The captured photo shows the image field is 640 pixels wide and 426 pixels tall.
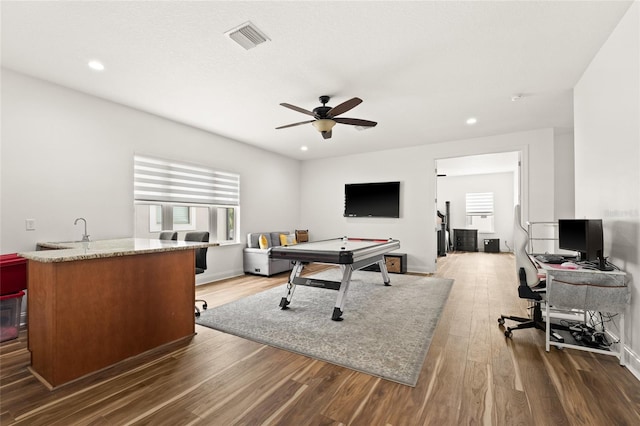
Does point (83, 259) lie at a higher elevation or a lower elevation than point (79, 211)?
lower

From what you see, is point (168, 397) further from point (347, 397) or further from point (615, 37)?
point (615, 37)

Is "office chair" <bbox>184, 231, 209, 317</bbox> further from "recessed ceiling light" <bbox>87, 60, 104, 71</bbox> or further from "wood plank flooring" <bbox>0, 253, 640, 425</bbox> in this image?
"recessed ceiling light" <bbox>87, 60, 104, 71</bbox>

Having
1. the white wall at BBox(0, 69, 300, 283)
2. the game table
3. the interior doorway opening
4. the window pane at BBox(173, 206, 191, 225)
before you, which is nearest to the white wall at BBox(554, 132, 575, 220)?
the interior doorway opening

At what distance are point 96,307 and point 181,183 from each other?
9.72 ft

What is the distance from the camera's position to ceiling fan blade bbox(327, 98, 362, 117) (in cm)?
300

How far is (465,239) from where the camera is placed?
10.1 metres

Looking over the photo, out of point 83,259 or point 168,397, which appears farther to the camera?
point 83,259

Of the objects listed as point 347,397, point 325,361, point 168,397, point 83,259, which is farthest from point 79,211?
point 347,397

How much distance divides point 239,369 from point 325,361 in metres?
0.68

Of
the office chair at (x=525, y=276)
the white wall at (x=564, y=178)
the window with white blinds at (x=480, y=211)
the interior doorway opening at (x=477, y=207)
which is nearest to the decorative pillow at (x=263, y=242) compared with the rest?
the office chair at (x=525, y=276)

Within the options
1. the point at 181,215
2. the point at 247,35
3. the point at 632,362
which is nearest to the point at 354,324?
the point at 632,362

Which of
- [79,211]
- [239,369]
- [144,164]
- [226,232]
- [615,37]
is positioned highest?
[615,37]

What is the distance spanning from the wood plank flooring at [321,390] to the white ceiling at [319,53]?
271 centimetres

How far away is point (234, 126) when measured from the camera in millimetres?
4836
